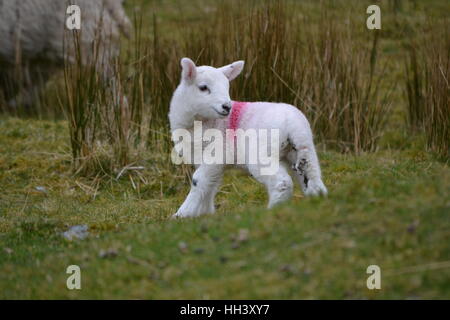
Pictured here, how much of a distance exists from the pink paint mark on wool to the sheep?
18.7ft

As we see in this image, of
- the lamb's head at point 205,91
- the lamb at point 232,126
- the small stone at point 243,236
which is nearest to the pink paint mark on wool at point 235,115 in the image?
the lamb at point 232,126

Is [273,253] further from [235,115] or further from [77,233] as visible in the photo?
[77,233]

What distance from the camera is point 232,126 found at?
247 inches

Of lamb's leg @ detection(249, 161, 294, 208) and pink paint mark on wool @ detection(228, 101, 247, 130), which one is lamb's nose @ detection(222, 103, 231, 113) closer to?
pink paint mark on wool @ detection(228, 101, 247, 130)

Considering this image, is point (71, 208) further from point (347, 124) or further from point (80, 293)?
point (347, 124)

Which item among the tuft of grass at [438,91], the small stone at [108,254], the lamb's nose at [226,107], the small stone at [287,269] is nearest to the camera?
the small stone at [287,269]

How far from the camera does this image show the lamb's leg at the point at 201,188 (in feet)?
20.7

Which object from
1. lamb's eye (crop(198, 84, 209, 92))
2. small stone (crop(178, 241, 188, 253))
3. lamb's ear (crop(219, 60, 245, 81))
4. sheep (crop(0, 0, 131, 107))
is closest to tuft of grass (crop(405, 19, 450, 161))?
lamb's ear (crop(219, 60, 245, 81))

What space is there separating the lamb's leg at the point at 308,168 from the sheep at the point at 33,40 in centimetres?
629

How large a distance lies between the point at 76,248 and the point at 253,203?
7.81ft

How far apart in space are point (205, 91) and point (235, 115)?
0.31m

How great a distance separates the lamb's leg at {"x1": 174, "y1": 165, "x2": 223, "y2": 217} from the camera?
20.7 ft

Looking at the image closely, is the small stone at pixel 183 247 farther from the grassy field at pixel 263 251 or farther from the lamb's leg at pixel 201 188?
the lamb's leg at pixel 201 188
